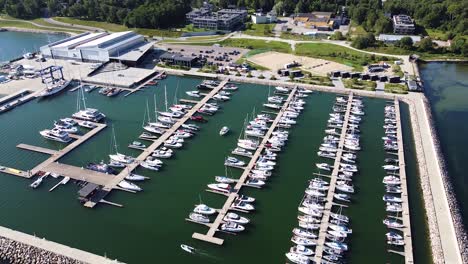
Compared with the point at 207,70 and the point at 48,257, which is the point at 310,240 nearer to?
the point at 48,257

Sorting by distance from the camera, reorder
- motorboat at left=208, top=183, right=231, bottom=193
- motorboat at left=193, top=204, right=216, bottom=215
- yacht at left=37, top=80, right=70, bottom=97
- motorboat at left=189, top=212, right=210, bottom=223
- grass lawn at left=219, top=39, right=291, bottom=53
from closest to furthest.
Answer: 1. motorboat at left=189, top=212, right=210, bottom=223
2. motorboat at left=193, top=204, right=216, bottom=215
3. motorboat at left=208, top=183, right=231, bottom=193
4. yacht at left=37, top=80, right=70, bottom=97
5. grass lawn at left=219, top=39, right=291, bottom=53

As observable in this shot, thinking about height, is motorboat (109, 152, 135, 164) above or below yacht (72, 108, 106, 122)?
below

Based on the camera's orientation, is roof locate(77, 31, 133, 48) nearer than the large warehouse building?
No

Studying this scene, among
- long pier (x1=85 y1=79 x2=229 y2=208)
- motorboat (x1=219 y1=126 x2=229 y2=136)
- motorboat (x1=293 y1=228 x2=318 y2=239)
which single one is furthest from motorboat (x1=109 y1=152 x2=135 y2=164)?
motorboat (x1=293 y1=228 x2=318 y2=239)

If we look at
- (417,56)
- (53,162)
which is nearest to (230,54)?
(417,56)

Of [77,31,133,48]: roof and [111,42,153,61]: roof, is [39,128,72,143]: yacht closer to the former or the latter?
[111,42,153,61]: roof

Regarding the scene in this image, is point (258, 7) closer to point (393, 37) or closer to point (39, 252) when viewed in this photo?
point (393, 37)

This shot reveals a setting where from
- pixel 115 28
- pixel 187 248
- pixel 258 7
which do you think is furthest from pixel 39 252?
pixel 258 7

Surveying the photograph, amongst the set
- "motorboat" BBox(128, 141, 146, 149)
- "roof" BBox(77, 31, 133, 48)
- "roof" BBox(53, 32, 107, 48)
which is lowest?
"motorboat" BBox(128, 141, 146, 149)
